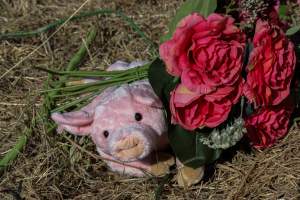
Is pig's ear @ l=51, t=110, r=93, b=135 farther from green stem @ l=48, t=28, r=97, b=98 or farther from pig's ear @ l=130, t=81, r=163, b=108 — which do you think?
green stem @ l=48, t=28, r=97, b=98

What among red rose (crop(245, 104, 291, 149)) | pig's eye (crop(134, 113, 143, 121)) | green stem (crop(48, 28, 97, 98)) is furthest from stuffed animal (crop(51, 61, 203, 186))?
green stem (crop(48, 28, 97, 98))

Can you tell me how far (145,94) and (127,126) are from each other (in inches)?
3.9

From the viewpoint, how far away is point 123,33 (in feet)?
6.98

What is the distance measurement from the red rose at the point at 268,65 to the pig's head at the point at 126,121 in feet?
0.75

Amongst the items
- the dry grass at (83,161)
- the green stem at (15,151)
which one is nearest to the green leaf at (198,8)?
the dry grass at (83,161)

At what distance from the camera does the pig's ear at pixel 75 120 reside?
150 cm

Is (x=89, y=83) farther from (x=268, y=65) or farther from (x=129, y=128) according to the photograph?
(x=268, y=65)

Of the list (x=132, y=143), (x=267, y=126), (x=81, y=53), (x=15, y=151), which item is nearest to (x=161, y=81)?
(x=132, y=143)

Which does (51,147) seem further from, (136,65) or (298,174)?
(298,174)

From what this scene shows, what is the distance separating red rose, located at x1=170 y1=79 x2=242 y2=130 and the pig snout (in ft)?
0.25

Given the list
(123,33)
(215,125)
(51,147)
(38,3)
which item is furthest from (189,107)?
(38,3)

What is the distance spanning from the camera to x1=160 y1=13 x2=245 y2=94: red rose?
1.28 m

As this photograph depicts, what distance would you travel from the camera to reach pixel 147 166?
4.94 feet

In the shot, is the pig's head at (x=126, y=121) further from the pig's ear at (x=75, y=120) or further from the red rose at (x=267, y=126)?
the red rose at (x=267, y=126)
